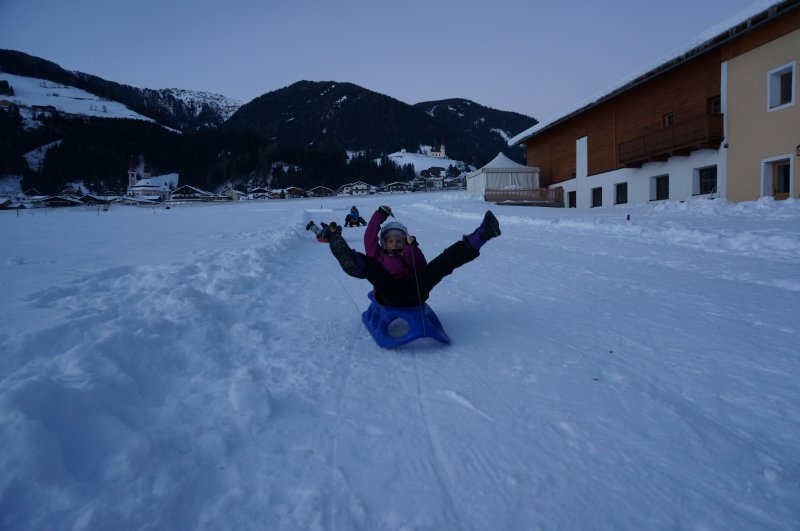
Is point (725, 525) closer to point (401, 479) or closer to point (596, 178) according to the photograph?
point (401, 479)

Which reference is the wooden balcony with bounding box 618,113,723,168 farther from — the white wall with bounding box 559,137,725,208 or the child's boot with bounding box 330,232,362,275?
the child's boot with bounding box 330,232,362,275

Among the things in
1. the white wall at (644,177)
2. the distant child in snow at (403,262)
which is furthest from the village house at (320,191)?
the distant child in snow at (403,262)

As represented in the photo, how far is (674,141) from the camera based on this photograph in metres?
18.6

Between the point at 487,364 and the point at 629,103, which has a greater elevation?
the point at 629,103

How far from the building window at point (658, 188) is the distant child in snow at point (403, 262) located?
21161 millimetres

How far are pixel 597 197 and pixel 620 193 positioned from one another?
2.24m

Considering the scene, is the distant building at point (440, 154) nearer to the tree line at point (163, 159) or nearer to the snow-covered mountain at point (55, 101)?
the tree line at point (163, 159)

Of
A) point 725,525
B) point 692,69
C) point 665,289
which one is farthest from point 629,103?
point 725,525

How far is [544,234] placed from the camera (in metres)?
12.6

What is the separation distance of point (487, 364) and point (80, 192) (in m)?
133

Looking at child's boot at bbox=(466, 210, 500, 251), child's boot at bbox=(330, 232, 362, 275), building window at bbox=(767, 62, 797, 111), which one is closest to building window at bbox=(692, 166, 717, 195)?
building window at bbox=(767, 62, 797, 111)

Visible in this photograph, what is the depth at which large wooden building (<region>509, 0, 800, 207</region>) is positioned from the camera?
14797 millimetres

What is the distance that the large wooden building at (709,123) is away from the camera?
583 inches

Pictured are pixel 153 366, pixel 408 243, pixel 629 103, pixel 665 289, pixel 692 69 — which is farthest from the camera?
pixel 629 103
